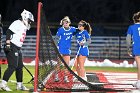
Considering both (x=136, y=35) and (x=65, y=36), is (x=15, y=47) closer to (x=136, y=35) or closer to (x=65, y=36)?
(x=65, y=36)

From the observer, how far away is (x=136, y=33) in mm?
8359

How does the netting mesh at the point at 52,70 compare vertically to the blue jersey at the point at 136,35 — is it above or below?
below

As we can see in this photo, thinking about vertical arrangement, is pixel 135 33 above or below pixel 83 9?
below

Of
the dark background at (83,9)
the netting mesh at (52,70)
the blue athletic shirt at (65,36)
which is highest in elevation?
the dark background at (83,9)

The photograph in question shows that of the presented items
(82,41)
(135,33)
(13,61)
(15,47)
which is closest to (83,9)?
(82,41)

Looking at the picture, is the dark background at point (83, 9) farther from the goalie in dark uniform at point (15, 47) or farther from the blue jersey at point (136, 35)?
the goalie in dark uniform at point (15, 47)

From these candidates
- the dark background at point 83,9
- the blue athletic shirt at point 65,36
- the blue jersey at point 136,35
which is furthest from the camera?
the dark background at point 83,9

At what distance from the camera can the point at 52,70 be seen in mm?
8086

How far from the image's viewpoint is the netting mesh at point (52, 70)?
301 inches

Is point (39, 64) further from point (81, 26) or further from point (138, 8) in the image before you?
point (138, 8)

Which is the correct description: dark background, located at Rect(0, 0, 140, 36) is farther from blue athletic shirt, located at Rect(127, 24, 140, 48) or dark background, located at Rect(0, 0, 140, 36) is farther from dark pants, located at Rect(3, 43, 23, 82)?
dark pants, located at Rect(3, 43, 23, 82)

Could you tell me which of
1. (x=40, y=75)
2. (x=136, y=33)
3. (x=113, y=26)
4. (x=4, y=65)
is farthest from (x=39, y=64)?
(x=113, y=26)

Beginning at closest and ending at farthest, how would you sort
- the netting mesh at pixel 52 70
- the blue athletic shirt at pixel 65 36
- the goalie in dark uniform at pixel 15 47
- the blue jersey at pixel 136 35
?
the netting mesh at pixel 52 70
the goalie in dark uniform at pixel 15 47
the blue jersey at pixel 136 35
the blue athletic shirt at pixel 65 36

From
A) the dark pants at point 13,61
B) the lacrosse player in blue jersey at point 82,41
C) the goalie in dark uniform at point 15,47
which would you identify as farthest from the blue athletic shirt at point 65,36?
the dark pants at point 13,61
